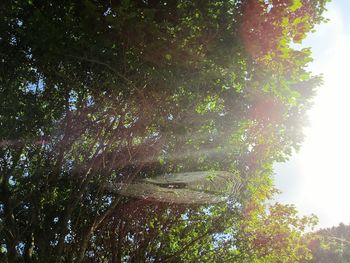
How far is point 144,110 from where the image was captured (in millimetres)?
9031

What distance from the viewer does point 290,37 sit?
7.30 m

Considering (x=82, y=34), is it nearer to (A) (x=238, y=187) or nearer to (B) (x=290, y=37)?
(B) (x=290, y=37)

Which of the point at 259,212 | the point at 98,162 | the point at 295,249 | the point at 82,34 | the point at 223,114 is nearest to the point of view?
the point at 82,34

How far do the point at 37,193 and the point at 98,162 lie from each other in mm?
1962

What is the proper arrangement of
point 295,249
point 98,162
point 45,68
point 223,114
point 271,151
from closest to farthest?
point 45,68
point 223,114
point 271,151
point 98,162
point 295,249

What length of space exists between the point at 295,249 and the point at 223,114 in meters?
8.57

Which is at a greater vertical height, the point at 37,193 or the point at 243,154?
the point at 243,154

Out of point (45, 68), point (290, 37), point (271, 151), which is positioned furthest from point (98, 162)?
point (290, 37)

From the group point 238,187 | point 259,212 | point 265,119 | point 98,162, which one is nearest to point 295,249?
point 259,212

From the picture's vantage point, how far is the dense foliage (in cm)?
708

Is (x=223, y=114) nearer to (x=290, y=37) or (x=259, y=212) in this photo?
(x=290, y=37)

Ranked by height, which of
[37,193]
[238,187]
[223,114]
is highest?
[223,114]

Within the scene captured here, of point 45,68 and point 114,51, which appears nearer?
point 114,51

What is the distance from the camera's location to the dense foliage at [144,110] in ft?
23.2
